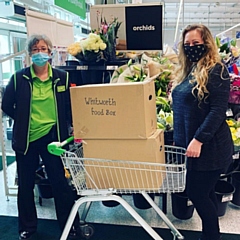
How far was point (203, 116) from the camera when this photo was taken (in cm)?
177

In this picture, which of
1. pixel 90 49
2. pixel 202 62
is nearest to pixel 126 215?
pixel 90 49

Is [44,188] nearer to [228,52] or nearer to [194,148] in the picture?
[194,148]

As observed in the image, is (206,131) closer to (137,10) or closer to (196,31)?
(196,31)

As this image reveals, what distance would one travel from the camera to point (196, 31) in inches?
71.9

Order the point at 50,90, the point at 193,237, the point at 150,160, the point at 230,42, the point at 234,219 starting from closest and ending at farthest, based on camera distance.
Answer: the point at 150,160
the point at 50,90
the point at 193,237
the point at 234,219
the point at 230,42

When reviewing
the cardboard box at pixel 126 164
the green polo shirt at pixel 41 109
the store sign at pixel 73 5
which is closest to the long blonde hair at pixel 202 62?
the cardboard box at pixel 126 164

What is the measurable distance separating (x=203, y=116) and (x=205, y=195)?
1.56 ft

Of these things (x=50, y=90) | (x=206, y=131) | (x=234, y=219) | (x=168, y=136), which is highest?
(x=50, y=90)

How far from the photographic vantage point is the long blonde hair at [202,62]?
67.4 inches

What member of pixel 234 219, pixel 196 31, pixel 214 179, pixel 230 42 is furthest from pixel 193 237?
pixel 230 42

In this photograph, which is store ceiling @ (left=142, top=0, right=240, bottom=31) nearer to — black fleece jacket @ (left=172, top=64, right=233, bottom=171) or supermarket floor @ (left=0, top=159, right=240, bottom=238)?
supermarket floor @ (left=0, top=159, right=240, bottom=238)

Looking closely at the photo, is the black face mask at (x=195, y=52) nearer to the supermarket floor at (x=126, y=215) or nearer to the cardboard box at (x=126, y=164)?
the cardboard box at (x=126, y=164)

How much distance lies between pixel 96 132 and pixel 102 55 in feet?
3.81

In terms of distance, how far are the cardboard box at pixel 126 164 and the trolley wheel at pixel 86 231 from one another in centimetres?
82
